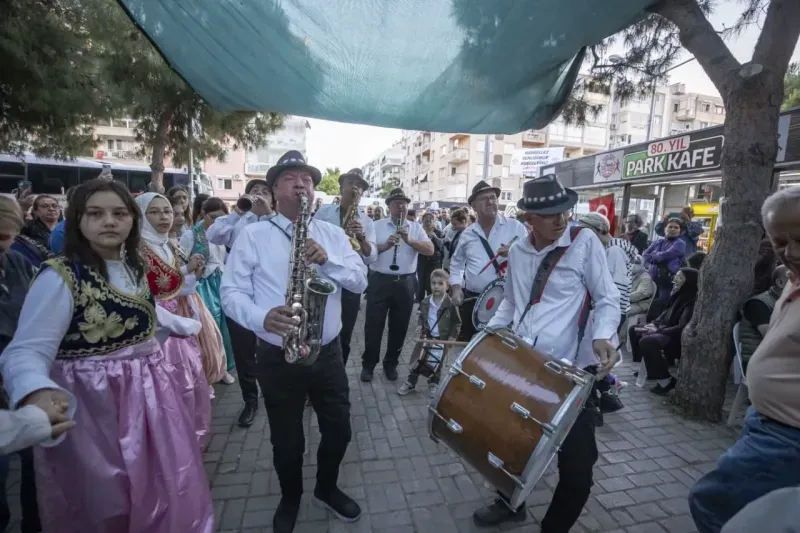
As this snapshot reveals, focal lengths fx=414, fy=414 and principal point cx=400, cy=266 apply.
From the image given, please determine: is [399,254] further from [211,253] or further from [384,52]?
[384,52]

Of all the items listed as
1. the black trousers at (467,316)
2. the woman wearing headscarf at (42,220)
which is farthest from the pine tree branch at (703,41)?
the woman wearing headscarf at (42,220)

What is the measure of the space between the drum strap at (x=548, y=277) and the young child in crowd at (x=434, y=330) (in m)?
1.76

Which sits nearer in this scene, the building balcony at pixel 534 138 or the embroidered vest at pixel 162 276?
the embroidered vest at pixel 162 276

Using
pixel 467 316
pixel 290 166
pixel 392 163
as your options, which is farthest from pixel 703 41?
pixel 392 163

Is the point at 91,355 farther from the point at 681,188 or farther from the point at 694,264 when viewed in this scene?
the point at 681,188

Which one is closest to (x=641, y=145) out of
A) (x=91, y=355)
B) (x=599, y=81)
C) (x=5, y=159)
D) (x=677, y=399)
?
(x=599, y=81)

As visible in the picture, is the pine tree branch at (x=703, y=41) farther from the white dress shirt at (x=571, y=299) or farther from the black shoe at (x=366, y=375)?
the black shoe at (x=366, y=375)

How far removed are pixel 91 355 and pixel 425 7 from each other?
2.47 m

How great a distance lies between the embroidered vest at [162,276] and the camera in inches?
120

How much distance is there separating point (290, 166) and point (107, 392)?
4.95 feet

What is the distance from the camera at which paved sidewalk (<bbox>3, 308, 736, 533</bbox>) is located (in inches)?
104

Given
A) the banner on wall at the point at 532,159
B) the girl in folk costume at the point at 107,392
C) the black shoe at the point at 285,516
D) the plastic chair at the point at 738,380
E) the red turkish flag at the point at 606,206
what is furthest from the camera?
the banner on wall at the point at 532,159

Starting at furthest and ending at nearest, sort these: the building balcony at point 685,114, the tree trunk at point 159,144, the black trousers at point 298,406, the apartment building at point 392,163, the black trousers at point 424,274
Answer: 1. the apartment building at point 392,163
2. the building balcony at point 685,114
3. the tree trunk at point 159,144
4. the black trousers at point 424,274
5. the black trousers at point 298,406

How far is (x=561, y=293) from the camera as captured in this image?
2.43 metres
